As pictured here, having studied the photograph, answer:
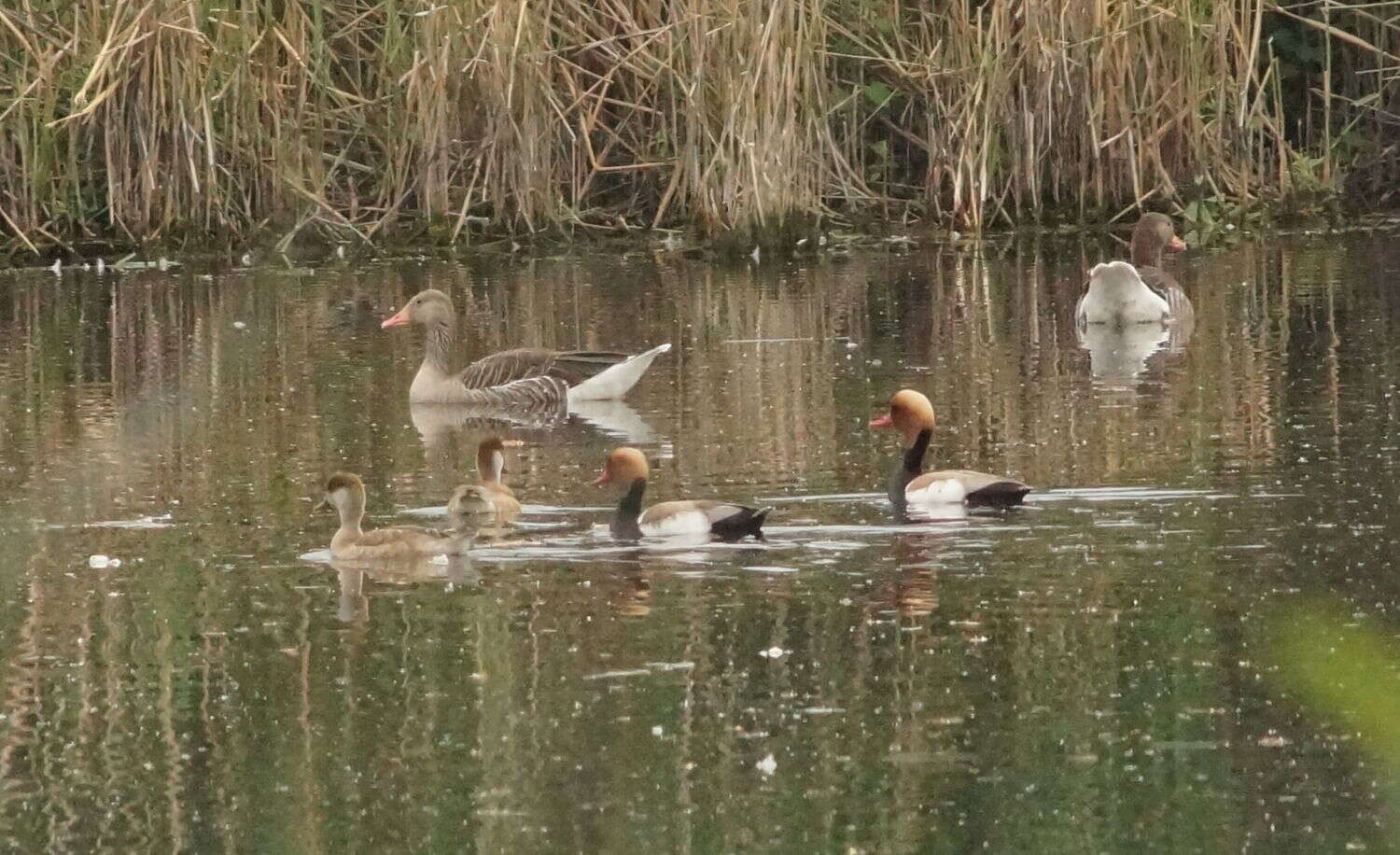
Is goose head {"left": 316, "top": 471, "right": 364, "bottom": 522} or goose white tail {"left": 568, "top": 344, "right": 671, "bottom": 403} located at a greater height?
goose white tail {"left": 568, "top": 344, "right": 671, "bottom": 403}

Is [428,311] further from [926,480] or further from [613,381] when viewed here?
[926,480]

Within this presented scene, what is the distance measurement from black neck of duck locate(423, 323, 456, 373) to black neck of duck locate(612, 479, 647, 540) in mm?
4280

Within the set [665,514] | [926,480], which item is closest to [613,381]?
[926,480]

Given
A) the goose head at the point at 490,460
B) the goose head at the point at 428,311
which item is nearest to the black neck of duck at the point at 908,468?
the goose head at the point at 490,460

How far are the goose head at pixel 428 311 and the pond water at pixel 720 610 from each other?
1.03 ft

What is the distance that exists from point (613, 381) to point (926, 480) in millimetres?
3860

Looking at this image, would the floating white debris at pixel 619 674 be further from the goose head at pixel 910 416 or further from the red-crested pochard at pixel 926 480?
the goose head at pixel 910 416

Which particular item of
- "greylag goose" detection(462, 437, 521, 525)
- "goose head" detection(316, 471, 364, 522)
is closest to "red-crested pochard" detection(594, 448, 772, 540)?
"greylag goose" detection(462, 437, 521, 525)

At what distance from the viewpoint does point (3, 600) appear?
789 cm

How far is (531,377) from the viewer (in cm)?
1281

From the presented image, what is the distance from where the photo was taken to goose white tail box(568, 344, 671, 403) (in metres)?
12.7

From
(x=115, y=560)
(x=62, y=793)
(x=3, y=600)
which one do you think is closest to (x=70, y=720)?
(x=62, y=793)

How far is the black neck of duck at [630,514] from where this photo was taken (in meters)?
8.70

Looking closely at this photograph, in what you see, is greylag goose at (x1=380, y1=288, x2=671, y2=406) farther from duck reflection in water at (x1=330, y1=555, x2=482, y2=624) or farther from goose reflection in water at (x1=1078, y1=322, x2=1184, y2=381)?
duck reflection in water at (x1=330, y1=555, x2=482, y2=624)
